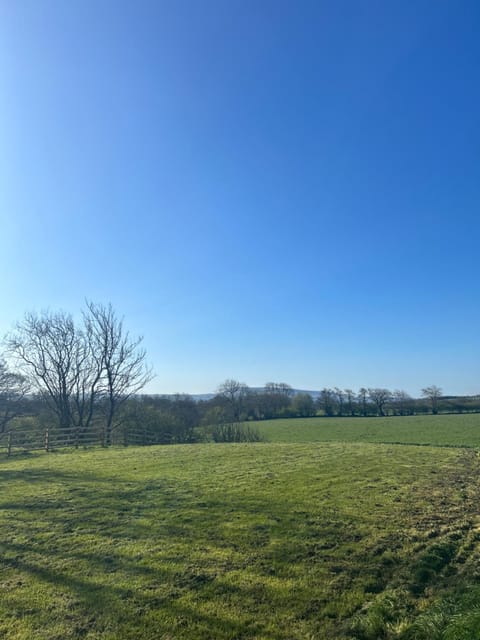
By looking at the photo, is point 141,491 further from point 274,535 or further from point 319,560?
point 319,560

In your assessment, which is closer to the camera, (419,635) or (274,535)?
(419,635)

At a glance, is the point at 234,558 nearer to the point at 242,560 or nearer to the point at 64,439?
the point at 242,560

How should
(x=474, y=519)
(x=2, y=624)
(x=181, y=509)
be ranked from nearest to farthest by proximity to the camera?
(x=2, y=624) → (x=474, y=519) → (x=181, y=509)

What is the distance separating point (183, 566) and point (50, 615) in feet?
5.38

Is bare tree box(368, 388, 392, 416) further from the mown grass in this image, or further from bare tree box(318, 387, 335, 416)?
the mown grass

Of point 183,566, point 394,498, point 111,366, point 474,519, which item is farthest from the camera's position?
point 111,366

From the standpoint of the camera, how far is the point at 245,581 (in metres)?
4.74

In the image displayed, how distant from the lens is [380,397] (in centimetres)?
7225

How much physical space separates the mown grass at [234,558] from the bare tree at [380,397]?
64447 millimetres

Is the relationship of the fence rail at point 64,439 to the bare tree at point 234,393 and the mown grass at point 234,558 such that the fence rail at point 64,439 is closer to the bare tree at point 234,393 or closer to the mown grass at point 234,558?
the mown grass at point 234,558

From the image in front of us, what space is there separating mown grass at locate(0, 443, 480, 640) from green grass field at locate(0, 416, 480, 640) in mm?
21

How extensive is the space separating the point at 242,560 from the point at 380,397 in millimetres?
72601

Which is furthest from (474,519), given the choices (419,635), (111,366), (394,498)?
(111,366)

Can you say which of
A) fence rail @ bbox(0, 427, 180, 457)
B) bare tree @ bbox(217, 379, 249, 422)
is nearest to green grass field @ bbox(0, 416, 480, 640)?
fence rail @ bbox(0, 427, 180, 457)
